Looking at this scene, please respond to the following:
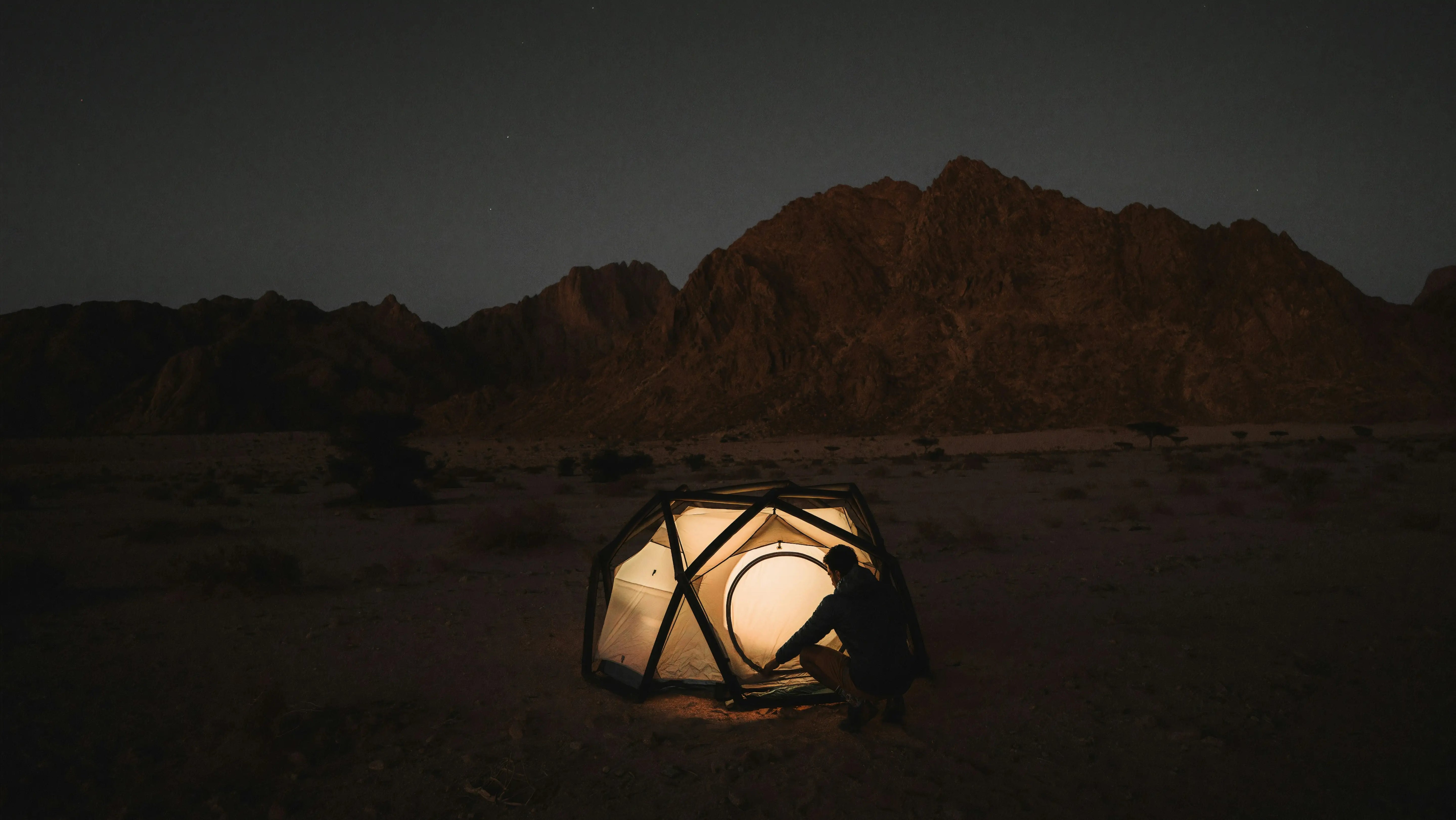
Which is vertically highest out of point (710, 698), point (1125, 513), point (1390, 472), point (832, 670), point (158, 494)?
point (1390, 472)

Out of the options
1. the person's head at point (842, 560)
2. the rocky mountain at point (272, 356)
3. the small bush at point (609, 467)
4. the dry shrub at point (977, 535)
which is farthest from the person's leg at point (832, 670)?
the rocky mountain at point (272, 356)

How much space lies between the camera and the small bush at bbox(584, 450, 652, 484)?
27.8 meters

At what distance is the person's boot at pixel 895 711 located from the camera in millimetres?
5523

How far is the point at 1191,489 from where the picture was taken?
62.7 feet

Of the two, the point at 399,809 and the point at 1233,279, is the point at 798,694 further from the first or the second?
the point at 1233,279

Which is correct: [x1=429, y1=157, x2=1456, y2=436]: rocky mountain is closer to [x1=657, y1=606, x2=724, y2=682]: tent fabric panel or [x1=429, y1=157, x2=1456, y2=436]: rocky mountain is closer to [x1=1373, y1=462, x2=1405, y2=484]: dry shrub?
[x1=1373, y1=462, x2=1405, y2=484]: dry shrub

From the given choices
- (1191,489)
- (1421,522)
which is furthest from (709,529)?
(1191,489)

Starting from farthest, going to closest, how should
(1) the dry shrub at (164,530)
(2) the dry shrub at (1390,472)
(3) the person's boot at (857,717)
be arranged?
(2) the dry shrub at (1390,472) → (1) the dry shrub at (164,530) → (3) the person's boot at (857,717)

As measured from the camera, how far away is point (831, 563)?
5426mm

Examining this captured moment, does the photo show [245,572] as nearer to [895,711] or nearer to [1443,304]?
[895,711]

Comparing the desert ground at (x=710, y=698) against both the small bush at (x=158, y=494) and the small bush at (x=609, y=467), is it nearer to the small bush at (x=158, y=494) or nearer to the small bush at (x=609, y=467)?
the small bush at (x=158, y=494)

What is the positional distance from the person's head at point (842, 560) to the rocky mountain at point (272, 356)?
301ft

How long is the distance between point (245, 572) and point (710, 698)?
7181 mm

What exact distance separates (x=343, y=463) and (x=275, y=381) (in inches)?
4021
